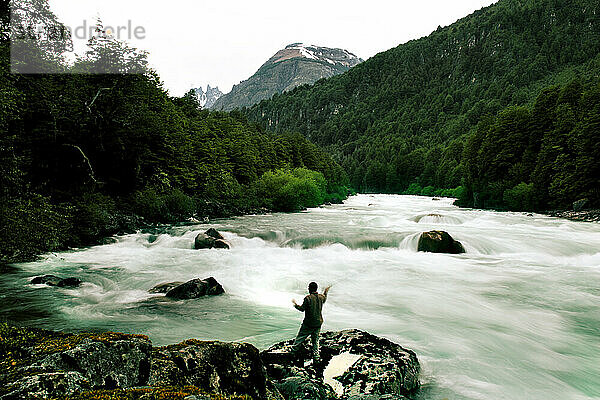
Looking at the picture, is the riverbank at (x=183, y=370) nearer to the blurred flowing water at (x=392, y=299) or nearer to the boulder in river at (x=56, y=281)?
the blurred flowing water at (x=392, y=299)

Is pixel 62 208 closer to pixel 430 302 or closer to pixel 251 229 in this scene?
pixel 251 229

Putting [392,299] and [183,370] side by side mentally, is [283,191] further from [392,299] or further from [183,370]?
[183,370]

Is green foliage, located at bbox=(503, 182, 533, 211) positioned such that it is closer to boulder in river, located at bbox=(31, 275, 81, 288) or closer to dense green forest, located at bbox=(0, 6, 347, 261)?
dense green forest, located at bbox=(0, 6, 347, 261)

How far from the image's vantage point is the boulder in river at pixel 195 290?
11.6 meters

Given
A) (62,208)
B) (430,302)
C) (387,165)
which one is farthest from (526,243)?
(387,165)

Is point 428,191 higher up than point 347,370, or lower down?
higher up

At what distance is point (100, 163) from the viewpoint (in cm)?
2764

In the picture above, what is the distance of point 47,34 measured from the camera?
21.4 metres

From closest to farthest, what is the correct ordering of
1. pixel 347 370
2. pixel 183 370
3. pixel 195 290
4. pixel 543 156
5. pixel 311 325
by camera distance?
1. pixel 183 370
2. pixel 347 370
3. pixel 311 325
4. pixel 195 290
5. pixel 543 156

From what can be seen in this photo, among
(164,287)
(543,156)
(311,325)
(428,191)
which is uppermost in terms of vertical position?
(543,156)

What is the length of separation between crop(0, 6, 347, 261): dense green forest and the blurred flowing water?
7.97 feet

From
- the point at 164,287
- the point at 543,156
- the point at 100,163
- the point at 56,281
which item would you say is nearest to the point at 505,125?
the point at 543,156

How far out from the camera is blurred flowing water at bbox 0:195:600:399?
7762mm

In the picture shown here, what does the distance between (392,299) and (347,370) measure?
255 inches
